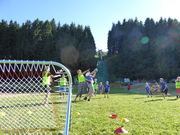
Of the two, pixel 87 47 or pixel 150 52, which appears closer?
pixel 87 47

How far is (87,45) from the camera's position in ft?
145

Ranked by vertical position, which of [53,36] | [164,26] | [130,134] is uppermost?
[164,26]

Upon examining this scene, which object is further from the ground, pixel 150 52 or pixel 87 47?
pixel 87 47

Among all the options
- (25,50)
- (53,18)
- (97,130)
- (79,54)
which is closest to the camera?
(97,130)

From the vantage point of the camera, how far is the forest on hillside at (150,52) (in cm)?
4448

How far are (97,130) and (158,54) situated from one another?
152ft

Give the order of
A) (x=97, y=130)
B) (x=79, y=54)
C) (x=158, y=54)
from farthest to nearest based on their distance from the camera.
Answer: (x=158, y=54) → (x=79, y=54) → (x=97, y=130)

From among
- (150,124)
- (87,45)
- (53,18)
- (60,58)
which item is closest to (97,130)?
(150,124)

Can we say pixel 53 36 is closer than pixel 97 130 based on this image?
No

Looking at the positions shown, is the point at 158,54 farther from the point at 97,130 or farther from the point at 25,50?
the point at 97,130

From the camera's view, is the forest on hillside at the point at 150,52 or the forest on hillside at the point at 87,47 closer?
the forest on hillside at the point at 87,47

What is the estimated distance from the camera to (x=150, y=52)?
158ft

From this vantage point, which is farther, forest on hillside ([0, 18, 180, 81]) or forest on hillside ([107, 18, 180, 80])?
forest on hillside ([107, 18, 180, 80])

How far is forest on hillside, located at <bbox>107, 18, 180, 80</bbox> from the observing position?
4448cm
